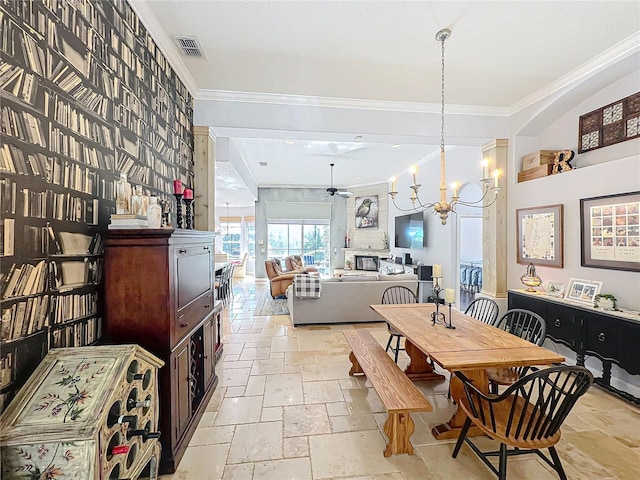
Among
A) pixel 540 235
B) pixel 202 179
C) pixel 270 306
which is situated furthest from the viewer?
pixel 270 306

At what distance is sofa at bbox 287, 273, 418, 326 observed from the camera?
4.94 meters

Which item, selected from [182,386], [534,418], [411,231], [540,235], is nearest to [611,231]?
[540,235]

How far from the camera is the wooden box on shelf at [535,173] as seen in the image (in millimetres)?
3584

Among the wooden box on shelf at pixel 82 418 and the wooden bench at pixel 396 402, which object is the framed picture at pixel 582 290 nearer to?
the wooden bench at pixel 396 402

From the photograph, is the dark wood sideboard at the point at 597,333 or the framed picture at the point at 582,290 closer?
the dark wood sideboard at the point at 597,333

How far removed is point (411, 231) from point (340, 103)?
14.1 feet

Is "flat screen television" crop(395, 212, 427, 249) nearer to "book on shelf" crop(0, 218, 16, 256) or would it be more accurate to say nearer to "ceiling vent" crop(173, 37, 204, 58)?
"ceiling vent" crop(173, 37, 204, 58)

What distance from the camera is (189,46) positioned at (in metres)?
2.64

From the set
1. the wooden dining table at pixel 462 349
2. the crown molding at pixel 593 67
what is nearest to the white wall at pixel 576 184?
the crown molding at pixel 593 67

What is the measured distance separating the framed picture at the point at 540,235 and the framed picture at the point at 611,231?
270 mm

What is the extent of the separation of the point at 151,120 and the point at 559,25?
3.45 m

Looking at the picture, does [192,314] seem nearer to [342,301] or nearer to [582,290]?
[342,301]

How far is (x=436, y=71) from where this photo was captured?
3.05 metres

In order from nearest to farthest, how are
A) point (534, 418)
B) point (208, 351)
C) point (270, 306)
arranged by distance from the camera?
point (534, 418), point (208, 351), point (270, 306)
